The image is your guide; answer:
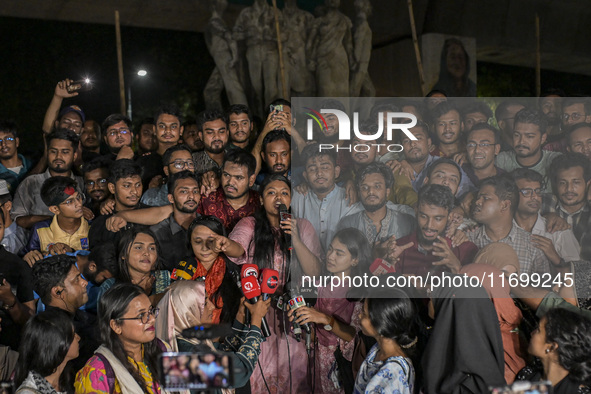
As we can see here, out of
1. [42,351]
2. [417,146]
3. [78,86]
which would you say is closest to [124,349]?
[42,351]

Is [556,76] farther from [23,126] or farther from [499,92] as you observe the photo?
[23,126]

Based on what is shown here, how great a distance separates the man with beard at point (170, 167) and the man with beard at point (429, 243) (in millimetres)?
1618

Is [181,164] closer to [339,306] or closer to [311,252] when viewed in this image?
[311,252]

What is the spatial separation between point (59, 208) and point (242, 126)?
1.59m

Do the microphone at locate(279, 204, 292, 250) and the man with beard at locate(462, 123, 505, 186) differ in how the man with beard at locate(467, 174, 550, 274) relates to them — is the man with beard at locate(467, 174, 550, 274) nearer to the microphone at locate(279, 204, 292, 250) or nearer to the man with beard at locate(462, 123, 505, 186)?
the man with beard at locate(462, 123, 505, 186)

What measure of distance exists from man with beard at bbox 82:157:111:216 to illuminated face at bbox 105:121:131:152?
331 mm

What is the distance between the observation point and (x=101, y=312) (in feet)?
11.1

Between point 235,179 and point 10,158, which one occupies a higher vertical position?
point 10,158

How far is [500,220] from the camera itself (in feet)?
14.8

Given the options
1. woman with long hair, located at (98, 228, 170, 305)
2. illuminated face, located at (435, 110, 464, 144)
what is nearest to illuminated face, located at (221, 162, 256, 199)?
woman with long hair, located at (98, 228, 170, 305)

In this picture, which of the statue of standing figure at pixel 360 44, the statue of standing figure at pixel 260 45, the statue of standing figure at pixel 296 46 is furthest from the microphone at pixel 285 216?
the statue of standing figure at pixel 360 44

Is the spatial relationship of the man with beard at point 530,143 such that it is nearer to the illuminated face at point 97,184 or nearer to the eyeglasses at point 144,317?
the eyeglasses at point 144,317

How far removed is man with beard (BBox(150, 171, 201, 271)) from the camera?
474cm

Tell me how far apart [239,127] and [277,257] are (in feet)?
5.19
